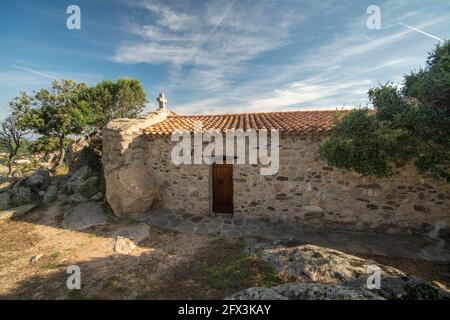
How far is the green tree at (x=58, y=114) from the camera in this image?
17812 millimetres

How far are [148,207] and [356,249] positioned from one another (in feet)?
24.3

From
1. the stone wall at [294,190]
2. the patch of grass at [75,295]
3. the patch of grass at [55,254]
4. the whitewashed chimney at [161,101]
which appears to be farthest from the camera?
the whitewashed chimney at [161,101]

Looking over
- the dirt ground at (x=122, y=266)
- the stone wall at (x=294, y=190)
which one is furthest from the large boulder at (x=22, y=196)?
the stone wall at (x=294, y=190)

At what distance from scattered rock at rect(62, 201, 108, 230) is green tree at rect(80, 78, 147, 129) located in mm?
12302

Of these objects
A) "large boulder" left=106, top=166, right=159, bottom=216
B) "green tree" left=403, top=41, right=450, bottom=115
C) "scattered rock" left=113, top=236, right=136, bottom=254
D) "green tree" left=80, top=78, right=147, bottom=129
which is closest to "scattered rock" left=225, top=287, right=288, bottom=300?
"scattered rock" left=113, top=236, right=136, bottom=254

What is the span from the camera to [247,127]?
27.4 ft

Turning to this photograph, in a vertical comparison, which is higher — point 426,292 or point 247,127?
point 247,127

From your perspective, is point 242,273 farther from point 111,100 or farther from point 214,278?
point 111,100

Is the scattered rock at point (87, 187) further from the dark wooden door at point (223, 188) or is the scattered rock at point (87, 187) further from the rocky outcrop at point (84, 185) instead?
the dark wooden door at point (223, 188)

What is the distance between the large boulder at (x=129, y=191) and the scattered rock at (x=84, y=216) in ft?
1.92

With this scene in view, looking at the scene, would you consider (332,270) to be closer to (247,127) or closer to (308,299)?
(308,299)

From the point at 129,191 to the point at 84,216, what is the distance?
203 centimetres
